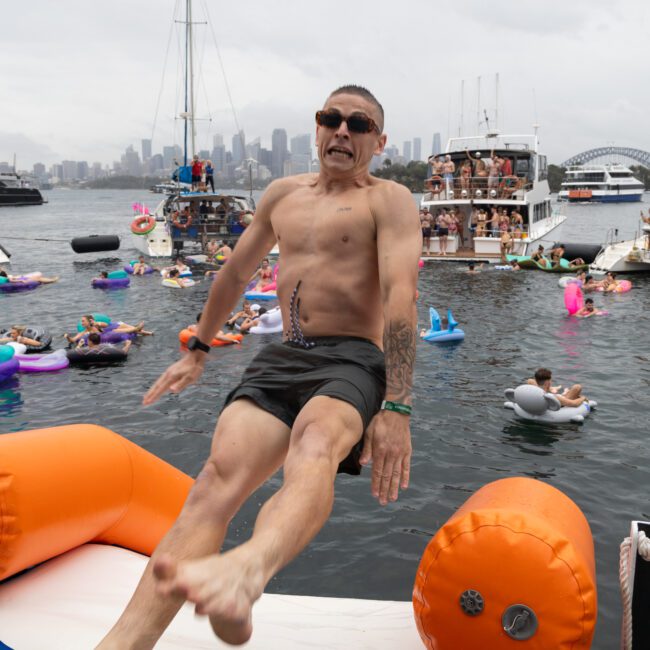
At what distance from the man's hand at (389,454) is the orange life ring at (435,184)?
32938 millimetres

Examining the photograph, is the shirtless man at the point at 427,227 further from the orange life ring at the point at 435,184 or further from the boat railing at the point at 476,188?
the boat railing at the point at 476,188

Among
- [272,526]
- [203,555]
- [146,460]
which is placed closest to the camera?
[272,526]

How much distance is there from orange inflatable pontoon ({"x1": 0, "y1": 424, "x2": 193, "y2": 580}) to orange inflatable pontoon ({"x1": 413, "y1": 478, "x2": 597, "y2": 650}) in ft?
6.39

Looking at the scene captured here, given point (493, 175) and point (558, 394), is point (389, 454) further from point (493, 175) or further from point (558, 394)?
point (493, 175)

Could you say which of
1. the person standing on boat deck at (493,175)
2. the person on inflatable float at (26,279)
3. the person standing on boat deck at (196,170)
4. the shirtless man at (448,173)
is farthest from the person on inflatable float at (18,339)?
the person standing on boat deck at (493,175)

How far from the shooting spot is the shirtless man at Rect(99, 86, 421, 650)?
2.67 meters

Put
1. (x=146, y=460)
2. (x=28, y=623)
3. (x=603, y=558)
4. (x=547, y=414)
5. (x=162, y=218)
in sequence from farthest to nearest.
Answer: (x=162, y=218) < (x=547, y=414) < (x=603, y=558) < (x=146, y=460) < (x=28, y=623)

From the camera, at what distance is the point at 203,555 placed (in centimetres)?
285

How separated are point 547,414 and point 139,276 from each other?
74.9 ft

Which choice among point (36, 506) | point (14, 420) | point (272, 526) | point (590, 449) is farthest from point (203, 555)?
point (14, 420)

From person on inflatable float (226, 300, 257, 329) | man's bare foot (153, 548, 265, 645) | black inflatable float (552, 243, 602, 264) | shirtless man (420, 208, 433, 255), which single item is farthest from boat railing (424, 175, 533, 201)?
man's bare foot (153, 548, 265, 645)

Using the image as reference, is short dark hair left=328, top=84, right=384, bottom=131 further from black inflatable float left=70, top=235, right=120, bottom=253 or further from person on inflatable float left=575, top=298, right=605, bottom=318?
black inflatable float left=70, top=235, right=120, bottom=253

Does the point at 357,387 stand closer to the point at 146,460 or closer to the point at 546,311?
the point at 146,460

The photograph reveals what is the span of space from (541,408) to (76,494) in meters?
9.89
